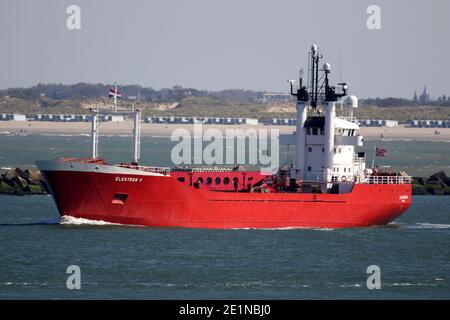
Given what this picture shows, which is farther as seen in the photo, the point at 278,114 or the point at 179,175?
the point at 278,114

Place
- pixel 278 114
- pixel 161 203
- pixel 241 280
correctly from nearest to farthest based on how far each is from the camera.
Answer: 1. pixel 241 280
2. pixel 161 203
3. pixel 278 114

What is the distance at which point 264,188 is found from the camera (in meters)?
46.9

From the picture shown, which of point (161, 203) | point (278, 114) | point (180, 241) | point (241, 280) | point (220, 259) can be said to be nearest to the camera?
point (241, 280)

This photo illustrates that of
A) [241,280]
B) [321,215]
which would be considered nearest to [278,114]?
[321,215]

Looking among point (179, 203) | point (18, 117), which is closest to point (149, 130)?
point (18, 117)

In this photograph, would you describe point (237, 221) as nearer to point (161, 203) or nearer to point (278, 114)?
point (161, 203)

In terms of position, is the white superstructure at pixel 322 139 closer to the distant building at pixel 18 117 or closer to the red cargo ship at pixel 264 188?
the red cargo ship at pixel 264 188

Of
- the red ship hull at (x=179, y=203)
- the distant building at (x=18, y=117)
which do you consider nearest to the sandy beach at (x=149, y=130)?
the distant building at (x=18, y=117)

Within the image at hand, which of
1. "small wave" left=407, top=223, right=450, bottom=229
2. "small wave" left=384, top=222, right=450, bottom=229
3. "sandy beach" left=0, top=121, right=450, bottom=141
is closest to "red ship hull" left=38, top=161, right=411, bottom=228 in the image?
"small wave" left=384, top=222, right=450, bottom=229

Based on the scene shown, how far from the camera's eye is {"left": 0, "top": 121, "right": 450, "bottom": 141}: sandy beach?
5728 inches

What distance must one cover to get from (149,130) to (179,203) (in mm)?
106979

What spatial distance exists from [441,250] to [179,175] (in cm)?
995

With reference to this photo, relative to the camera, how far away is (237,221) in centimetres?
4562
